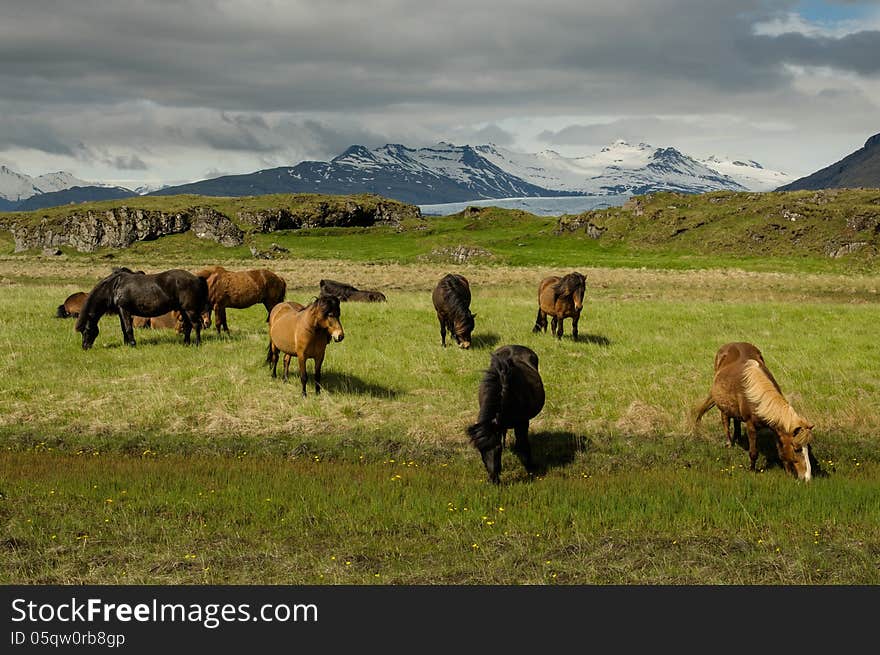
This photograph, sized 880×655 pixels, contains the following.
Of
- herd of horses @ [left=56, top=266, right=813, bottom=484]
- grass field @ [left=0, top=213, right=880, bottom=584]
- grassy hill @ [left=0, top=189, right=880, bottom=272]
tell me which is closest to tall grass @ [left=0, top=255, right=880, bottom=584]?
grass field @ [left=0, top=213, right=880, bottom=584]

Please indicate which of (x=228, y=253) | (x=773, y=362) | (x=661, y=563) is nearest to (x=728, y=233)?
(x=228, y=253)

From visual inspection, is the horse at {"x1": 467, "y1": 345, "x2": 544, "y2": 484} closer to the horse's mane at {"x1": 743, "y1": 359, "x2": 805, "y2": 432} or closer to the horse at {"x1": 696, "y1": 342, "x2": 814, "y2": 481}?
the horse at {"x1": 696, "y1": 342, "x2": 814, "y2": 481}

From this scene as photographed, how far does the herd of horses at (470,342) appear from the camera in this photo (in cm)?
1305

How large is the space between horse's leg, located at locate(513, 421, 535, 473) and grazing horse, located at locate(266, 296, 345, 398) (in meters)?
4.74

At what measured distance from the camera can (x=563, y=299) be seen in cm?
2436

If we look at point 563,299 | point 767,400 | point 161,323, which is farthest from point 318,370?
point 161,323

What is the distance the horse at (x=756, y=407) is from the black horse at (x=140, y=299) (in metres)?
15.4

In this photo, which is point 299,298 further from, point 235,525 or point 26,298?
point 235,525

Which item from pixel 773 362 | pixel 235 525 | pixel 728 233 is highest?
pixel 728 233

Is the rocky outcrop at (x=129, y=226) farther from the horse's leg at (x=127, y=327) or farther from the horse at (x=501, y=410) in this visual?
the horse at (x=501, y=410)

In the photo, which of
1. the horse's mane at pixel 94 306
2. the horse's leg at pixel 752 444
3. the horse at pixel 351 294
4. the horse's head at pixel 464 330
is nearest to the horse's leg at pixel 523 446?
the horse's leg at pixel 752 444

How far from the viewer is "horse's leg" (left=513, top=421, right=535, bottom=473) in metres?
13.6

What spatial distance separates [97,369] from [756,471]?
16.4m

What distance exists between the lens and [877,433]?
53.5 feet
